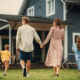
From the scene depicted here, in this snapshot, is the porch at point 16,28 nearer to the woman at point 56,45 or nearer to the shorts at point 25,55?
the woman at point 56,45

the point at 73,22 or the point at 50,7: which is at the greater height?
the point at 50,7

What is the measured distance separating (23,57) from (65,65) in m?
7.42

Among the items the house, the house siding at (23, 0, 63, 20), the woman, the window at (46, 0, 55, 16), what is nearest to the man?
the woman

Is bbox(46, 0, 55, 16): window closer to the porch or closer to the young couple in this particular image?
the porch

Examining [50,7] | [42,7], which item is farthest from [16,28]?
[42,7]

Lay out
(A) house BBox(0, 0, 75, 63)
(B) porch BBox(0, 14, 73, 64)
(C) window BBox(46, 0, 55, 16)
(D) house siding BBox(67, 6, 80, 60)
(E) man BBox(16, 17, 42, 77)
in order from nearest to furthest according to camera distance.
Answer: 1. (E) man BBox(16, 17, 42, 77)
2. (B) porch BBox(0, 14, 73, 64)
3. (A) house BBox(0, 0, 75, 63)
4. (D) house siding BBox(67, 6, 80, 60)
5. (C) window BBox(46, 0, 55, 16)

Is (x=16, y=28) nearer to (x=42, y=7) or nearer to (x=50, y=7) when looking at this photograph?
(x=50, y=7)

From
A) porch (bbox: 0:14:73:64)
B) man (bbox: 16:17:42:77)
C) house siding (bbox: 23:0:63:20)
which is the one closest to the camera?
man (bbox: 16:17:42:77)

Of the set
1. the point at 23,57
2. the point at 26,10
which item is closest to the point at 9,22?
the point at 23,57

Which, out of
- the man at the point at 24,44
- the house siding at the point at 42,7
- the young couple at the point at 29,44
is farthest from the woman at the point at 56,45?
the house siding at the point at 42,7

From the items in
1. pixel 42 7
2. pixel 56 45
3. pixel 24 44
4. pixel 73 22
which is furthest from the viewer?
pixel 42 7

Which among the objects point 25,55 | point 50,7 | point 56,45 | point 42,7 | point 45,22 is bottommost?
point 25,55

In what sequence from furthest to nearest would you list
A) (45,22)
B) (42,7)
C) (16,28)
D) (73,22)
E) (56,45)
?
(42,7) → (73,22) → (16,28) → (45,22) → (56,45)

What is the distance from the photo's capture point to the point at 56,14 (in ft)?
56.0
